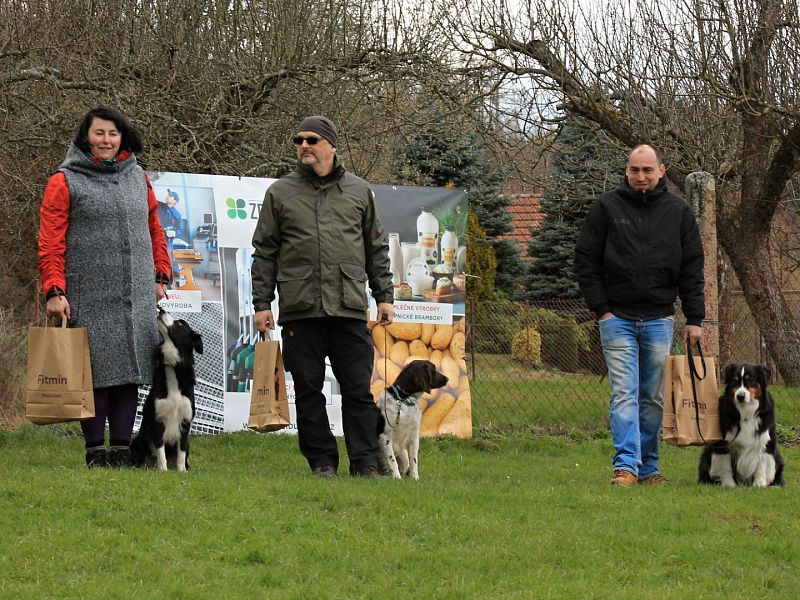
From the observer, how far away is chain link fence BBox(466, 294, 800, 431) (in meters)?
11.1

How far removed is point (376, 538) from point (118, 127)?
308cm

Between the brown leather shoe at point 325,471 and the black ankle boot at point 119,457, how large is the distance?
1166 millimetres

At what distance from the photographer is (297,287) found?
21.0 ft

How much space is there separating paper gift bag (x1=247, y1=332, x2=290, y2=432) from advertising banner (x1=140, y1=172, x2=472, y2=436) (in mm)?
2413

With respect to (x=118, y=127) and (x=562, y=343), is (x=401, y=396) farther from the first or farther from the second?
(x=562, y=343)

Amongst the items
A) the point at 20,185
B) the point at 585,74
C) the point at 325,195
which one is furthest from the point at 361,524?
the point at 585,74

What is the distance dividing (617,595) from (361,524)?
1.42m

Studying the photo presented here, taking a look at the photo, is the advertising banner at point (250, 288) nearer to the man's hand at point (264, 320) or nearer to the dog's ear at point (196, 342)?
the dog's ear at point (196, 342)

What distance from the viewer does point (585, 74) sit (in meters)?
12.7

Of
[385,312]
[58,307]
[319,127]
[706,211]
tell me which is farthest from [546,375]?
[58,307]

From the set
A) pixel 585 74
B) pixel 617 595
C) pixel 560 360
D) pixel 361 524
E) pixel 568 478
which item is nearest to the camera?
pixel 617 595

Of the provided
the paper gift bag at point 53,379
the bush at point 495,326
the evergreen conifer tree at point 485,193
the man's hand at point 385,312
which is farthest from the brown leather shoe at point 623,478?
the evergreen conifer tree at point 485,193

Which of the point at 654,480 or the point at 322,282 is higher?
the point at 322,282

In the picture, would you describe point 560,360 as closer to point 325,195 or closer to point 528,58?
point 528,58
